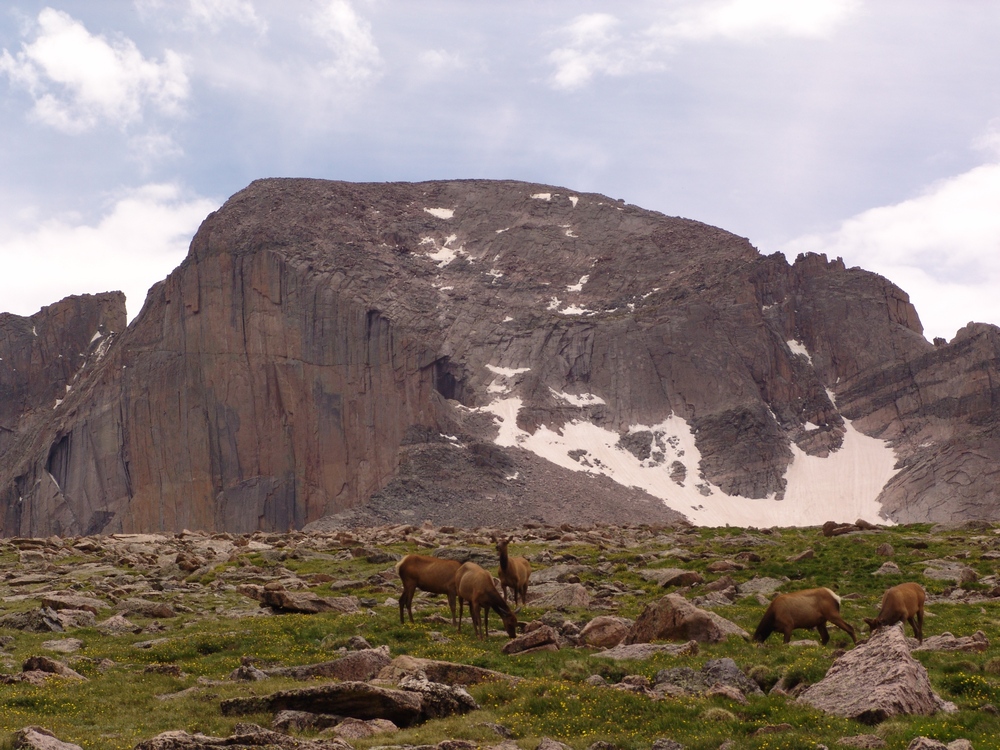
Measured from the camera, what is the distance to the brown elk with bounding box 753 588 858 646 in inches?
1035

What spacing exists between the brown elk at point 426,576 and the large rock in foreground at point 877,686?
40.3ft

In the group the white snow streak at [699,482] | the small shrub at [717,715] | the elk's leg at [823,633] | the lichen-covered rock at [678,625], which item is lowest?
the small shrub at [717,715]

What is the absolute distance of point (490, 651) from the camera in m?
25.4

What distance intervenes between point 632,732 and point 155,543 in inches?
1996

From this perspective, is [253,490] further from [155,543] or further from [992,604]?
[992,604]

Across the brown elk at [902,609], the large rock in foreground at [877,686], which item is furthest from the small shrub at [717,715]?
the brown elk at [902,609]

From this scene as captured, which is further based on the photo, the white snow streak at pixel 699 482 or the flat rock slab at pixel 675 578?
the white snow streak at pixel 699 482

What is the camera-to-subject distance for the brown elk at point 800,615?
26.3 meters

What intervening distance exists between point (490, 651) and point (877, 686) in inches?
382

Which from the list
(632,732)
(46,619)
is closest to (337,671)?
(632,732)

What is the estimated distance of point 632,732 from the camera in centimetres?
1828

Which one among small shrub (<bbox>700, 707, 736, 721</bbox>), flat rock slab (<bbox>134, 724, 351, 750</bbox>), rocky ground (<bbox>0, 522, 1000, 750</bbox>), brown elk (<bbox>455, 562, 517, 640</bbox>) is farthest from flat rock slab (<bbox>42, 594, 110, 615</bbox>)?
small shrub (<bbox>700, 707, 736, 721</bbox>)

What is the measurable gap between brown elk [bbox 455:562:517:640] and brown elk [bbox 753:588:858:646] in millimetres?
6502

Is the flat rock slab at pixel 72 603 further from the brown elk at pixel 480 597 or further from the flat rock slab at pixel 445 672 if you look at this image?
the flat rock slab at pixel 445 672
